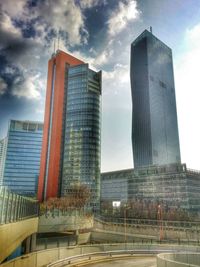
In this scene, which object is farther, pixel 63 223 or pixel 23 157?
pixel 23 157

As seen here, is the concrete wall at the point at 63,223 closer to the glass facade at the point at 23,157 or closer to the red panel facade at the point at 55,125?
the red panel facade at the point at 55,125

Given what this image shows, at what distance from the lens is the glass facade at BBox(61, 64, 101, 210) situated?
13635cm

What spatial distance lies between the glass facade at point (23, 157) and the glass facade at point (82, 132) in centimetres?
5559

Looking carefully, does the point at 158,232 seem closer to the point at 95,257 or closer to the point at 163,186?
the point at 95,257

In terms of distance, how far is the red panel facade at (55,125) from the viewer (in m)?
132

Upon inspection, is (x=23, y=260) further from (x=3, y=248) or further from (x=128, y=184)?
(x=128, y=184)

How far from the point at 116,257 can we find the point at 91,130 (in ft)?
383

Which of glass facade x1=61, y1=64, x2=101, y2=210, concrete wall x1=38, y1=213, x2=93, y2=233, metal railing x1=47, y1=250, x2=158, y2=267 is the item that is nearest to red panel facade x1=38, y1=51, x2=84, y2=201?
glass facade x1=61, y1=64, x2=101, y2=210

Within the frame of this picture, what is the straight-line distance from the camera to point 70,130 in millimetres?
143750

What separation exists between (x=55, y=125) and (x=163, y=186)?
69857 mm

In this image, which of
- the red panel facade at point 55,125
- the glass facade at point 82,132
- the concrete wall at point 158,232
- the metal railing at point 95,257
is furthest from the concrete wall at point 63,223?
the glass facade at point 82,132

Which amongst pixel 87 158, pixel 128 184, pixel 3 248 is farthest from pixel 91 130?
pixel 3 248

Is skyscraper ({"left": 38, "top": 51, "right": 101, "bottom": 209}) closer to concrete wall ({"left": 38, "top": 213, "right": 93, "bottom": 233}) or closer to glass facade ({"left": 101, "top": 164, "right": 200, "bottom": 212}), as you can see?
glass facade ({"left": 101, "top": 164, "right": 200, "bottom": 212})

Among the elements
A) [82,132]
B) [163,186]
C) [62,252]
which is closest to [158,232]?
[62,252]
